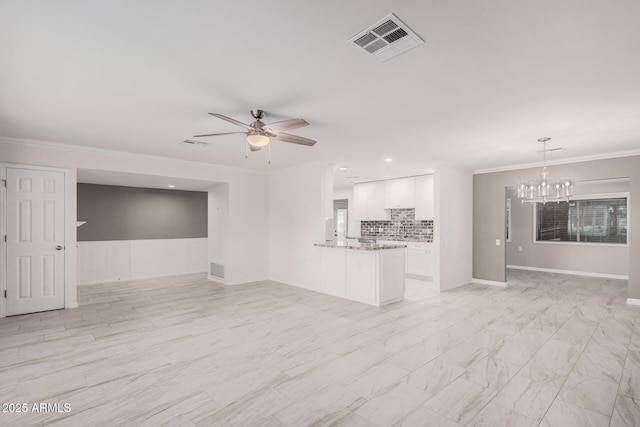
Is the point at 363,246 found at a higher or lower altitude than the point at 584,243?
higher

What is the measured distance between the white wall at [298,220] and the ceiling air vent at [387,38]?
4006mm

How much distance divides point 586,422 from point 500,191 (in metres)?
5.40

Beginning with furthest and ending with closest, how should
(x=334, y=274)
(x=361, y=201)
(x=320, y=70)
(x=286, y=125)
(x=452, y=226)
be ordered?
(x=361, y=201)
(x=452, y=226)
(x=334, y=274)
(x=286, y=125)
(x=320, y=70)

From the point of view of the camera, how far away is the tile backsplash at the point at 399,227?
315 inches

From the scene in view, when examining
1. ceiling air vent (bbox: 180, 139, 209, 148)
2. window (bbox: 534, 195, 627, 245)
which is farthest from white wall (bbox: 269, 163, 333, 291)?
window (bbox: 534, 195, 627, 245)

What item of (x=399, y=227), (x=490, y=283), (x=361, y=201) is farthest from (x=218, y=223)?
(x=490, y=283)

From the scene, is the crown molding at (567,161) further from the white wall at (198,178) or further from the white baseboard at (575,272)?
the white wall at (198,178)

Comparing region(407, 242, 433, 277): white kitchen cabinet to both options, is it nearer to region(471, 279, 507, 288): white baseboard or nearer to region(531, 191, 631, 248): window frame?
region(471, 279, 507, 288): white baseboard

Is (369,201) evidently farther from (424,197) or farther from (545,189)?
(545,189)

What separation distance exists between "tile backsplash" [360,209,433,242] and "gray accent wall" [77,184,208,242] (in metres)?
4.66

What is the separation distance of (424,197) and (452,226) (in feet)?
3.63

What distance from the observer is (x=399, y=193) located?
8070 mm

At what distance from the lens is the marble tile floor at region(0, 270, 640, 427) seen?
233 cm

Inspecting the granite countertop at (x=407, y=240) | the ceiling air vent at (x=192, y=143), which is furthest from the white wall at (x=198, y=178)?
the granite countertop at (x=407, y=240)
